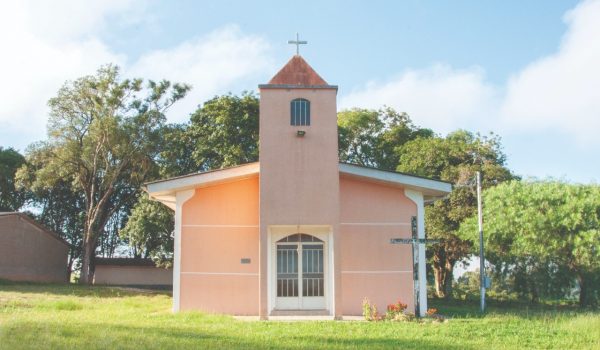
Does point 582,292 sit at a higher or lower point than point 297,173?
lower

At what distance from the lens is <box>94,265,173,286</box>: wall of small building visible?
38969mm

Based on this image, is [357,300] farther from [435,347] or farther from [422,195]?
[435,347]

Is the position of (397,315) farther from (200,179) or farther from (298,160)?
(200,179)

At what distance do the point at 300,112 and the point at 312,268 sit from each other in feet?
14.7

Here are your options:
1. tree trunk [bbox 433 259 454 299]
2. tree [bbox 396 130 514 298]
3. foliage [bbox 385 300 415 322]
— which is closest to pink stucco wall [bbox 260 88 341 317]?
foliage [bbox 385 300 415 322]

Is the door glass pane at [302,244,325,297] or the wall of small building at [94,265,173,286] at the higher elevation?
the door glass pane at [302,244,325,297]

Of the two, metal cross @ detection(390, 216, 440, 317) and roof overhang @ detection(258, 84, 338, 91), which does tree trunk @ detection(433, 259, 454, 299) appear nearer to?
metal cross @ detection(390, 216, 440, 317)

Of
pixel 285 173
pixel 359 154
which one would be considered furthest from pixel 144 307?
pixel 359 154

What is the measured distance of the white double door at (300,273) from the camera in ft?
58.0

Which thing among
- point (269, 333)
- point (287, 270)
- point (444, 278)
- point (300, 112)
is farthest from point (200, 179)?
point (444, 278)

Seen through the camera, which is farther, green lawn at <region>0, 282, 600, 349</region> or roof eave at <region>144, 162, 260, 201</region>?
roof eave at <region>144, 162, 260, 201</region>

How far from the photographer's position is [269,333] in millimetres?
12367

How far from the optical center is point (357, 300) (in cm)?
1747

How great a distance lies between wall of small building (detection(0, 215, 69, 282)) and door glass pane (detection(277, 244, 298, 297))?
21381mm
